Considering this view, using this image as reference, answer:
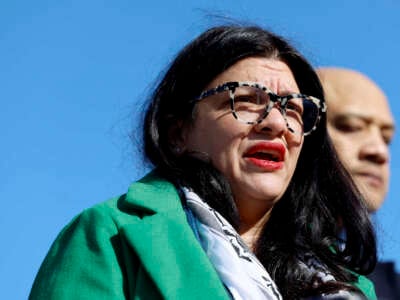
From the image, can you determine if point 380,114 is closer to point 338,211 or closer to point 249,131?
point 338,211

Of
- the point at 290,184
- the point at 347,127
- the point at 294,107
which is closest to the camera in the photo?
the point at 294,107

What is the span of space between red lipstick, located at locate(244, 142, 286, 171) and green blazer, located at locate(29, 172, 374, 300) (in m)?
0.33

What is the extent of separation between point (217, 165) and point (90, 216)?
519mm

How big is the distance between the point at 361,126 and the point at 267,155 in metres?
2.53

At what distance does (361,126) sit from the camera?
6656mm

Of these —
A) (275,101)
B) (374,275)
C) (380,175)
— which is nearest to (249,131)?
(275,101)

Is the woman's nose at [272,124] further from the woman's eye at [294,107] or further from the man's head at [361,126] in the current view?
the man's head at [361,126]

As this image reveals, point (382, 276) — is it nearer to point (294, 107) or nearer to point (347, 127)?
point (294, 107)

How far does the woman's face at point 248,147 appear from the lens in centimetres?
420

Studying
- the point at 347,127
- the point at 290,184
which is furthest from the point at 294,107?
the point at 347,127

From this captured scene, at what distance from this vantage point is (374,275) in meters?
4.89

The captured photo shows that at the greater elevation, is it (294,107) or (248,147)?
(294,107)

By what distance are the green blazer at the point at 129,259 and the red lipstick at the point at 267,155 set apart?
1.07ft

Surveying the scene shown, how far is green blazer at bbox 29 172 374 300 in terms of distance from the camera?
12.6 feet
